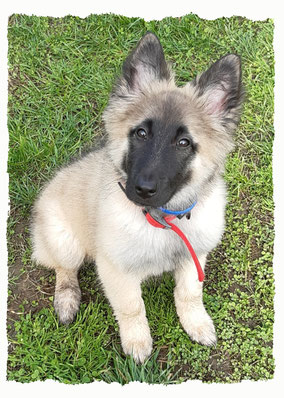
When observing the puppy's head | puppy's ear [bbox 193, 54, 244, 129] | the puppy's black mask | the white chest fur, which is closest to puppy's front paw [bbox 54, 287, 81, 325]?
the white chest fur

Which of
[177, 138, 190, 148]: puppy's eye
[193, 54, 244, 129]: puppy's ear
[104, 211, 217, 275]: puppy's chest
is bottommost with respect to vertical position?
[104, 211, 217, 275]: puppy's chest

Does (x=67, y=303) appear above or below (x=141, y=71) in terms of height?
below

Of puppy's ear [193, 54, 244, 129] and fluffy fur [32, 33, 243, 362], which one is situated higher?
puppy's ear [193, 54, 244, 129]

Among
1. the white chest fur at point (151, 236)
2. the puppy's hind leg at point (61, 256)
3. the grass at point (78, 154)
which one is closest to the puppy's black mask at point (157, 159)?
the white chest fur at point (151, 236)

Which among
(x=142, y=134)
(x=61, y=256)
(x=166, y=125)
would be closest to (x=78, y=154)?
(x=61, y=256)

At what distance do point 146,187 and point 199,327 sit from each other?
153cm

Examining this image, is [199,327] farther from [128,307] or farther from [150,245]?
[150,245]

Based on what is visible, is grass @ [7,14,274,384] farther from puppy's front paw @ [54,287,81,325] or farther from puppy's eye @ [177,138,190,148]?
puppy's eye @ [177,138,190,148]

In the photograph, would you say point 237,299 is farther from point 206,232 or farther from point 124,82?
point 124,82

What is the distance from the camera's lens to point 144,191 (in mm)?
2346

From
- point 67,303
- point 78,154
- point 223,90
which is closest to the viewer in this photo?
point 223,90

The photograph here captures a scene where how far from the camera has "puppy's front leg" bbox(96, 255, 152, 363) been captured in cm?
302

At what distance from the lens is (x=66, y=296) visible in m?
3.54

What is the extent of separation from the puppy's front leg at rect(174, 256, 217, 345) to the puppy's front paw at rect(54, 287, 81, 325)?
0.80m
